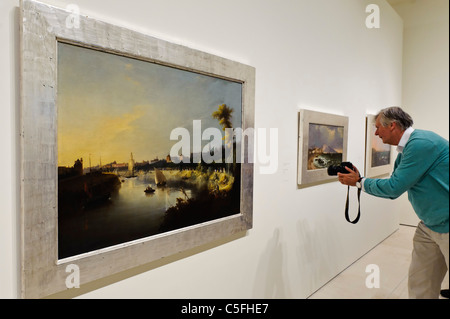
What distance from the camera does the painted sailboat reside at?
1.31 m

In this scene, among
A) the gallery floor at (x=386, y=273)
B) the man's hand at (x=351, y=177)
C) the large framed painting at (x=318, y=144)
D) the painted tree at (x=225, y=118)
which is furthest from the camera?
the large framed painting at (x=318, y=144)

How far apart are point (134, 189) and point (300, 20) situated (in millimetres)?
1779

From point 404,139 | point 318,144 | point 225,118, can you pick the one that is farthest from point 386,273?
point 318,144

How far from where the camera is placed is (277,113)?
6.52 feet

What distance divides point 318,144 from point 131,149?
158cm

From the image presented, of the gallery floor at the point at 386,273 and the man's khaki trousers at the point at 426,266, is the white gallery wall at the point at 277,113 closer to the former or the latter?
the gallery floor at the point at 386,273

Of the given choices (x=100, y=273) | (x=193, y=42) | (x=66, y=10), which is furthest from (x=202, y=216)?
(x=66, y=10)

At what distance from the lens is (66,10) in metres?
1.00

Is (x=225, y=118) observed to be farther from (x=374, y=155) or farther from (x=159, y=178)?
(x=374, y=155)

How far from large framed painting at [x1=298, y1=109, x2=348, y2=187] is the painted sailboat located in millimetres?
Answer: 1215

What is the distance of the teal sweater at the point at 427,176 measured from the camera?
63 cm

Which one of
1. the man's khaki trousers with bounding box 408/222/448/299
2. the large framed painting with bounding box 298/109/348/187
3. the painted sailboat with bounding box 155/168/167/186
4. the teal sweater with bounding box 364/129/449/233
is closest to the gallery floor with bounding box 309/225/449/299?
the man's khaki trousers with bounding box 408/222/448/299

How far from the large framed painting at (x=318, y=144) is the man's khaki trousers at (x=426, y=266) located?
4.57 ft

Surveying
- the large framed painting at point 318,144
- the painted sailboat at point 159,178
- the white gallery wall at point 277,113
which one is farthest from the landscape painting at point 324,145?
the painted sailboat at point 159,178
